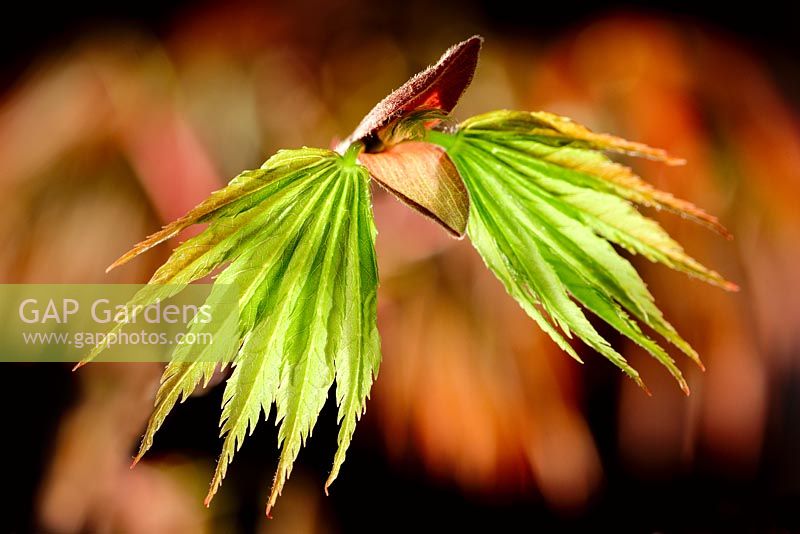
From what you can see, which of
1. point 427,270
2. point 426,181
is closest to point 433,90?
point 426,181

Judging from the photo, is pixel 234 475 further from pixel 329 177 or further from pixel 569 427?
pixel 329 177

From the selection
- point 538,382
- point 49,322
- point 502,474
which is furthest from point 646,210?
point 49,322

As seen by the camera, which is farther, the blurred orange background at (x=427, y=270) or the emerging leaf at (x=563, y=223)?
the blurred orange background at (x=427, y=270)

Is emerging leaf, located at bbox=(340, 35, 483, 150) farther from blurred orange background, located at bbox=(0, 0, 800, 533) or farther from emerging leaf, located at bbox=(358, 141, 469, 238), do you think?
blurred orange background, located at bbox=(0, 0, 800, 533)

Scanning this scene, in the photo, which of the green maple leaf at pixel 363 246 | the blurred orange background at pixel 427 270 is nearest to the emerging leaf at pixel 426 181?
the green maple leaf at pixel 363 246

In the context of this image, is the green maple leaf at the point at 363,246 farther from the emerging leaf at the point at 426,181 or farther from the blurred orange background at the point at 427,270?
the blurred orange background at the point at 427,270

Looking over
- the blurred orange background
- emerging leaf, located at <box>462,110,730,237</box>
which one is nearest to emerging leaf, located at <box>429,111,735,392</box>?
emerging leaf, located at <box>462,110,730,237</box>

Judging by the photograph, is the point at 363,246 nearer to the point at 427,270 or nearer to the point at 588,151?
the point at 588,151
